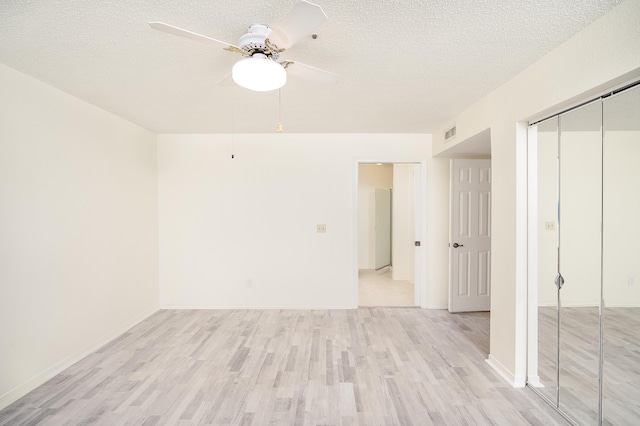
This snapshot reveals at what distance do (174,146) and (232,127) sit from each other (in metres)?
1.01

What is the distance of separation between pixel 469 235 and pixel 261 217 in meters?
2.86

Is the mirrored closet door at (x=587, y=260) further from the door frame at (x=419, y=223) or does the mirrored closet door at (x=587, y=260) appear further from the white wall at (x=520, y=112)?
the door frame at (x=419, y=223)

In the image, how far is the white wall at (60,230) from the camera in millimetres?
2218

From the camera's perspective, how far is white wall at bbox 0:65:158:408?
2218 millimetres

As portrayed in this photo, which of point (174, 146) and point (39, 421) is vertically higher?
point (174, 146)

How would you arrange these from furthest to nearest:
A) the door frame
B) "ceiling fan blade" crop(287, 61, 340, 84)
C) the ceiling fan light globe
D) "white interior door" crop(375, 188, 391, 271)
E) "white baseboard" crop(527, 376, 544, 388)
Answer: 1. "white interior door" crop(375, 188, 391, 271)
2. the door frame
3. "white baseboard" crop(527, 376, 544, 388)
4. "ceiling fan blade" crop(287, 61, 340, 84)
5. the ceiling fan light globe

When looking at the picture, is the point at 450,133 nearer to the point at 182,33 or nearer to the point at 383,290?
the point at 383,290

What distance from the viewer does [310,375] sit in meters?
2.51

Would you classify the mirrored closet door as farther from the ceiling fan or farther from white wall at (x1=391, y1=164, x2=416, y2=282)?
white wall at (x1=391, y1=164, x2=416, y2=282)

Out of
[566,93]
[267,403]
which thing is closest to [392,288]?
[267,403]

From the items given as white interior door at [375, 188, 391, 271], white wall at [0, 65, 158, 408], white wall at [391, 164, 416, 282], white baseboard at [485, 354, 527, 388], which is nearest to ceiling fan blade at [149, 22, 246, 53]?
white wall at [0, 65, 158, 408]

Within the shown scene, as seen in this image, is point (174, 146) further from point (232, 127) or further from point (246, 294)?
point (246, 294)

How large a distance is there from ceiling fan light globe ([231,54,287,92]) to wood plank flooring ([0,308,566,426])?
2.07 metres

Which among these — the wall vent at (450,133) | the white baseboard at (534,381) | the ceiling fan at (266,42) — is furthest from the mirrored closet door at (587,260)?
the ceiling fan at (266,42)
